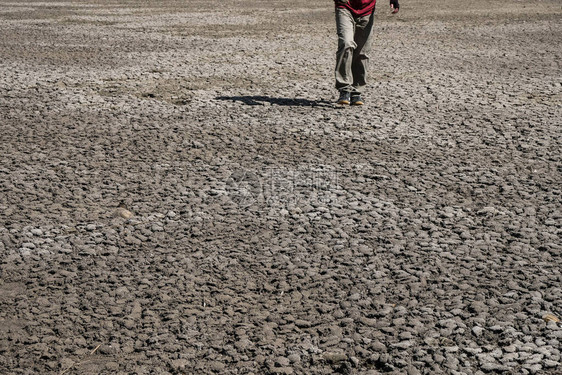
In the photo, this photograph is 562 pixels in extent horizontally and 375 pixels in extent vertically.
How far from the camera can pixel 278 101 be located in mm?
8359

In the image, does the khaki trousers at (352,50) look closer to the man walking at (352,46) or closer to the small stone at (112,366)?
the man walking at (352,46)

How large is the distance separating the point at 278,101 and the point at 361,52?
1203 mm

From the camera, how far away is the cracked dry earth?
11.0 ft

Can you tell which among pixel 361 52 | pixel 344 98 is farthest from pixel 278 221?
pixel 361 52

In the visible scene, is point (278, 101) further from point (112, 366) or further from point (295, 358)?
point (112, 366)

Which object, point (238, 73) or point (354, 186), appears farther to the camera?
point (238, 73)

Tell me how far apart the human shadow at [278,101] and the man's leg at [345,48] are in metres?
0.35

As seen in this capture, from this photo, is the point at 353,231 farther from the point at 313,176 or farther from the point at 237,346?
the point at 237,346

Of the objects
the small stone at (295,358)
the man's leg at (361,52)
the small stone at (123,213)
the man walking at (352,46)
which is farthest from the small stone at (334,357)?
the man's leg at (361,52)

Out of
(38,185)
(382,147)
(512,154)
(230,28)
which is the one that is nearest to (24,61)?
(230,28)

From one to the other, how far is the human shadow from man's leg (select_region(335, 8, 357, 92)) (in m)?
0.35

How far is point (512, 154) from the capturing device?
625cm

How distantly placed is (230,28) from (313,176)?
10453mm

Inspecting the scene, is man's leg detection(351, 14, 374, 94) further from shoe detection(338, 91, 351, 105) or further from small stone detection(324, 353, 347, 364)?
small stone detection(324, 353, 347, 364)
